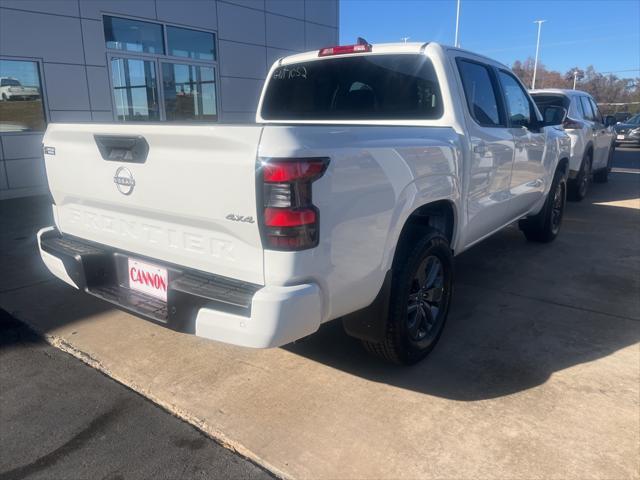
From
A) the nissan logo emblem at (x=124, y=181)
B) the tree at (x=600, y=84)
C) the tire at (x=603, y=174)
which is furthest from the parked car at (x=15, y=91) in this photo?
the tree at (x=600, y=84)

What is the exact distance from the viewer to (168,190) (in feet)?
7.98

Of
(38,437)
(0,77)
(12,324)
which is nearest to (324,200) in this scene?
(38,437)

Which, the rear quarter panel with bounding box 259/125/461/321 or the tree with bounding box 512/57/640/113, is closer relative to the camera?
the rear quarter panel with bounding box 259/125/461/321

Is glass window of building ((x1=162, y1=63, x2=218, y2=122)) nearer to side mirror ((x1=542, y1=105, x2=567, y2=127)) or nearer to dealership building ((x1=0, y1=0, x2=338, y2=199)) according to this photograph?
dealership building ((x1=0, y1=0, x2=338, y2=199))

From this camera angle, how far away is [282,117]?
4281mm

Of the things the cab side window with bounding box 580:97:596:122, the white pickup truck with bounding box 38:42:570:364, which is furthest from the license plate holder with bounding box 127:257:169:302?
the cab side window with bounding box 580:97:596:122

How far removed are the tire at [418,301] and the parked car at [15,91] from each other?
8.67 metres

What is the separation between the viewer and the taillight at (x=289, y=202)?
2.08m

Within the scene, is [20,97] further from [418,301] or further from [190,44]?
[418,301]

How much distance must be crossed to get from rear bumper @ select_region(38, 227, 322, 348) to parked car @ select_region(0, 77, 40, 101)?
7604mm

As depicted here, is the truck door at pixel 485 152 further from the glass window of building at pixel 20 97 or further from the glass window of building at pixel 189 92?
the glass window of building at pixel 189 92

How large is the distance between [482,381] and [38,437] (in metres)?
2.44

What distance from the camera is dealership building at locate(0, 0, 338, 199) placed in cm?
895

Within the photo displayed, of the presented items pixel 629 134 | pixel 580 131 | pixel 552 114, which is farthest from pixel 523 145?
pixel 629 134
